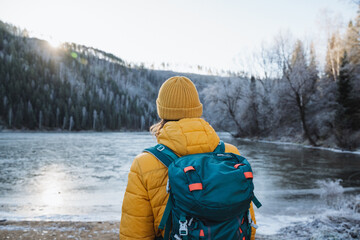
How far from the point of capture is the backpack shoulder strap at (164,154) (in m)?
1.38

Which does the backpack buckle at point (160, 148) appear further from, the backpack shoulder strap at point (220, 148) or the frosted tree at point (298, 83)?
the frosted tree at point (298, 83)

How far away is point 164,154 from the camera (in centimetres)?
141

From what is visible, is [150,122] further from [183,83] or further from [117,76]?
[183,83]

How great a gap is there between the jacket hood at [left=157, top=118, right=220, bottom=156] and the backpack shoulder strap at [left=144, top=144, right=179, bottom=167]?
3cm

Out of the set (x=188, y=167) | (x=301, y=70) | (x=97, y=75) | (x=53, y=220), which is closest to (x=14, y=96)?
(x=97, y=75)

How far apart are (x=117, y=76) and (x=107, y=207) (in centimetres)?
13121

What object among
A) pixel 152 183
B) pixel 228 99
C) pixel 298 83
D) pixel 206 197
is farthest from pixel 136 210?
pixel 228 99

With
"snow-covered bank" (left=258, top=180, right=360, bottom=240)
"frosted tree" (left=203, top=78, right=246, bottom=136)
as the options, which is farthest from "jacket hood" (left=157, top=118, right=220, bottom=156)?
"frosted tree" (left=203, top=78, right=246, bottom=136)

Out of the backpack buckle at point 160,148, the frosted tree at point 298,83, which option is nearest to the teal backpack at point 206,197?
the backpack buckle at point 160,148

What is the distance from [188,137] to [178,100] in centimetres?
29

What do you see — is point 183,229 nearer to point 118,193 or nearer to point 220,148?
point 220,148

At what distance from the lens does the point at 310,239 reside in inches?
175

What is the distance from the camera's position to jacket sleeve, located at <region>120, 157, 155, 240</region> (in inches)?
56.0

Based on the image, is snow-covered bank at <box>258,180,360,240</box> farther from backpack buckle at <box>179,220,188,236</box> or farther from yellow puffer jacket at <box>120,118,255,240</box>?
backpack buckle at <box>179,220,188,236</box>
